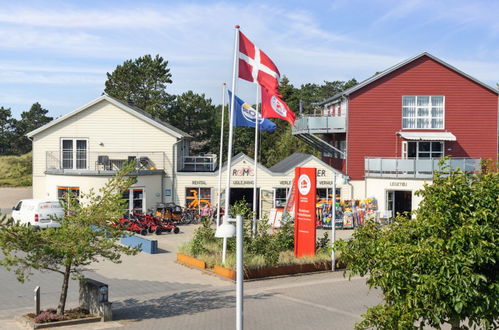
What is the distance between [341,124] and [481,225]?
29030 millimetres

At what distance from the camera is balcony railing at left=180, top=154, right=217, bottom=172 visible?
120ft

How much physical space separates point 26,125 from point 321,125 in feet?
197

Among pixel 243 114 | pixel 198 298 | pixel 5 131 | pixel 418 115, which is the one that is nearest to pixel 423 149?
pixel 418 115

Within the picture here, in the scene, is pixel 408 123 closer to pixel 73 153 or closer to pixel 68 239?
pixel 73 153

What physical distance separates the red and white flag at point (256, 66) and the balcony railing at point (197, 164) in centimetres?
1648

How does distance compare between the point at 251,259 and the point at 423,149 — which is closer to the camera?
the point at 251,259

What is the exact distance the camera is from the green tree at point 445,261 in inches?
280

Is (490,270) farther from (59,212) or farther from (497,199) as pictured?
(59,212)

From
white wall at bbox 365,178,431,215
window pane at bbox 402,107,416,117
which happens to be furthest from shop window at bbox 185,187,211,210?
window pane at bbox 402,107,416,117

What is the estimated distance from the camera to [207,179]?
113ft

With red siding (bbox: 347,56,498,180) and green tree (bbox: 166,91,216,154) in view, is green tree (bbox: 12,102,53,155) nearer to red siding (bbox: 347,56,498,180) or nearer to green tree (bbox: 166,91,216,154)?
green tree (bbox: 166,91,216,154)

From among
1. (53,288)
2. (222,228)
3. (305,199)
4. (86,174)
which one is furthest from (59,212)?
(222,228)

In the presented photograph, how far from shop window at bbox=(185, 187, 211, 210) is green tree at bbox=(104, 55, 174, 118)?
27.2m

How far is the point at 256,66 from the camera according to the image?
2000 cm
